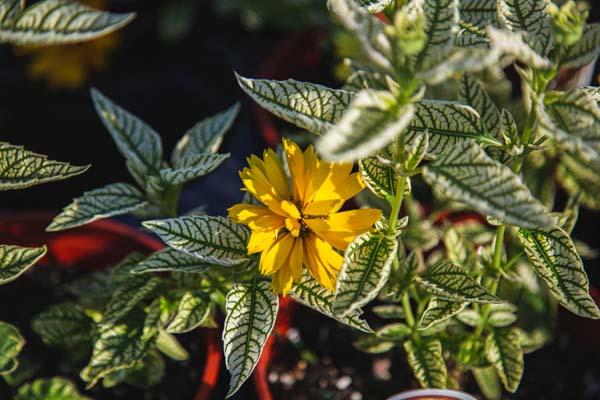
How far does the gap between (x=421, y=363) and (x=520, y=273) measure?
0.90ft

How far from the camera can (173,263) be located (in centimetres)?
102

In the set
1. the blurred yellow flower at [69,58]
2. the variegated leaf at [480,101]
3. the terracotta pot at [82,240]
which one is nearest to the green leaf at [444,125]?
the variegated leaf at [480,101]

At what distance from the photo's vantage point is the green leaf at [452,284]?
94 centimetres

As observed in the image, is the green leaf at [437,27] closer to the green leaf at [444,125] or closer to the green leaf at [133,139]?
the green leaf at [444,125]

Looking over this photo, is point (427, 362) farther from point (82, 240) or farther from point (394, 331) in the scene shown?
point (82, 240)

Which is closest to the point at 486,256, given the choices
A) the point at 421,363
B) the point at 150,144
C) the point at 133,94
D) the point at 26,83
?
the point at 421,363

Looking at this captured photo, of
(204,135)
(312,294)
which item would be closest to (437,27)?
(312,294)

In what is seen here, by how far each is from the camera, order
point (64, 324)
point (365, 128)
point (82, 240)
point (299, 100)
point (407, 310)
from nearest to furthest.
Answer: point (365, 128) < point (299, 100) < point (407, 310) < point (64, 324) < point (82, 240)

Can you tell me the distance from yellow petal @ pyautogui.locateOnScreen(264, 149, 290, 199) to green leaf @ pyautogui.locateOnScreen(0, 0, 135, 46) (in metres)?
0.27

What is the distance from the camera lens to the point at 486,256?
1.07m

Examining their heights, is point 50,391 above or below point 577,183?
above

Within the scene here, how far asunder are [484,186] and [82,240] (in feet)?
2.74

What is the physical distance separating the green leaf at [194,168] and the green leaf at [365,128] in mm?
255

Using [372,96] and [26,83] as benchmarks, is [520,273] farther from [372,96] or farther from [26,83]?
[26,83]
